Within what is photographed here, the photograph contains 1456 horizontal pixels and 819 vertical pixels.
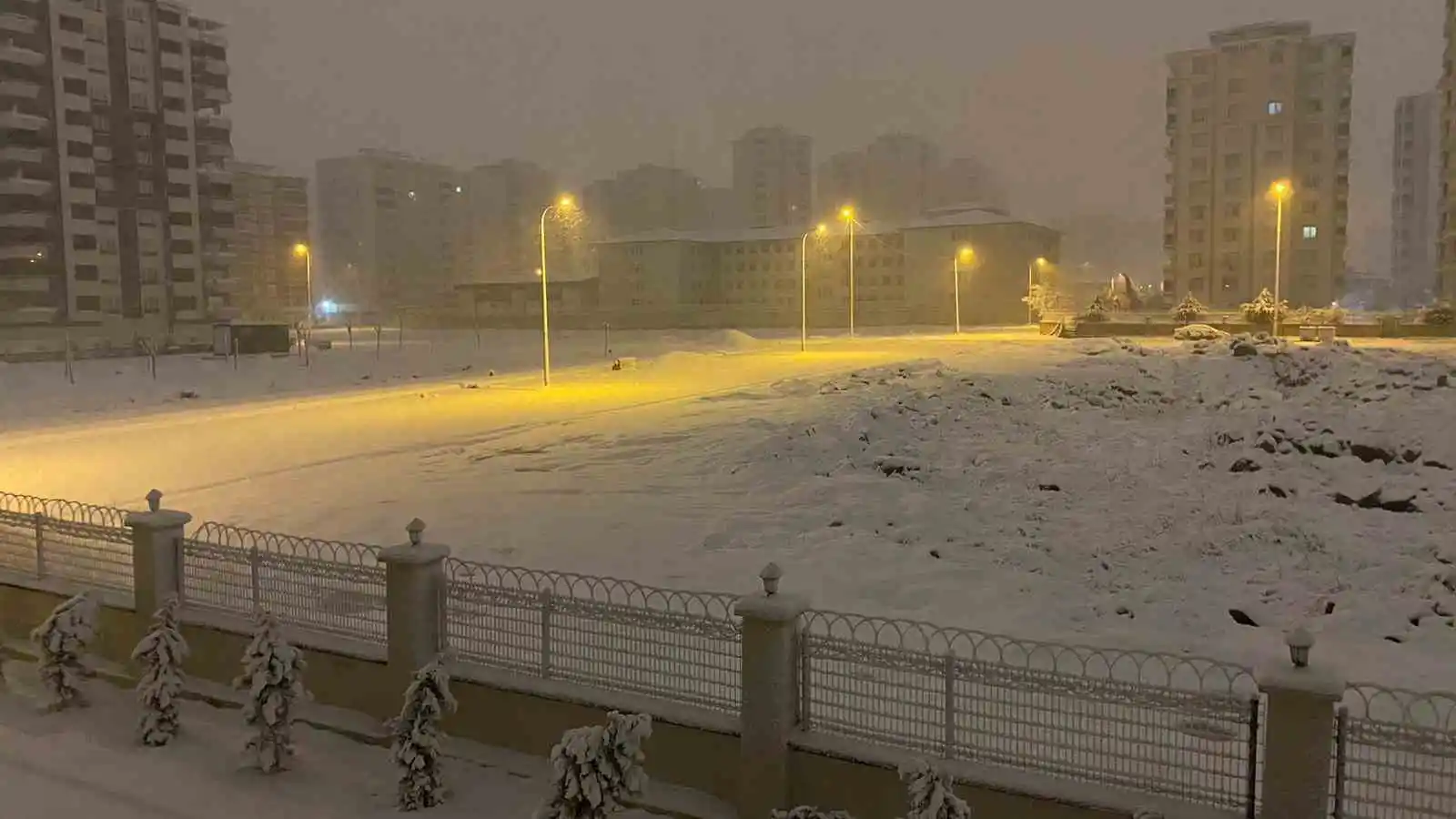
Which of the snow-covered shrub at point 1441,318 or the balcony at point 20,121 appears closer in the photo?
the snow-covered shrub at point 1441,318

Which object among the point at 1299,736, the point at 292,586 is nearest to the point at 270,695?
the point at 292,586

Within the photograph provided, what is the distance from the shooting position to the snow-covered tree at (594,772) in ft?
23.8

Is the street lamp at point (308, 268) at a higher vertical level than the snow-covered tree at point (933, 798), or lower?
higher

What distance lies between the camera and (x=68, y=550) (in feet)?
40.6

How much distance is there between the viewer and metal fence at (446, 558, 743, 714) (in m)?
8.34

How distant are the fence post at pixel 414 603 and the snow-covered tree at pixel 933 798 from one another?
4.73m

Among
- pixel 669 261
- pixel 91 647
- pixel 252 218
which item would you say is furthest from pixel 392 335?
pixel 91 647

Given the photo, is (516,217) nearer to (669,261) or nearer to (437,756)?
(669,261)

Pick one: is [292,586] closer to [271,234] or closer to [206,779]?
[206,779]

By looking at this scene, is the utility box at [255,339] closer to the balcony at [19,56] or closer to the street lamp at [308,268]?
the street lamp at [308,268]

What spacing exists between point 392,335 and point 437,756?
7423cm

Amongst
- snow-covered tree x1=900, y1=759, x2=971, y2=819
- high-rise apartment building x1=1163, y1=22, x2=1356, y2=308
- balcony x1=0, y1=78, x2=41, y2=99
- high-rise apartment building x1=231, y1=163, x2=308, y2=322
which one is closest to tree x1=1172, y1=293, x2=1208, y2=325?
high-rise apartment building x1=1163, y1=22, x2=1356, y2=308

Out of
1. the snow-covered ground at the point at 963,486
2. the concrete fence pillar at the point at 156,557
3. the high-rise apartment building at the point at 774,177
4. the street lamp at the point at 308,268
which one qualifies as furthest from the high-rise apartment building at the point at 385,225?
the concrete fence pillar at the point at 156,557

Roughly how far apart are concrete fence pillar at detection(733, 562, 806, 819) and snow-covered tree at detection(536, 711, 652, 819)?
0.91 metres
